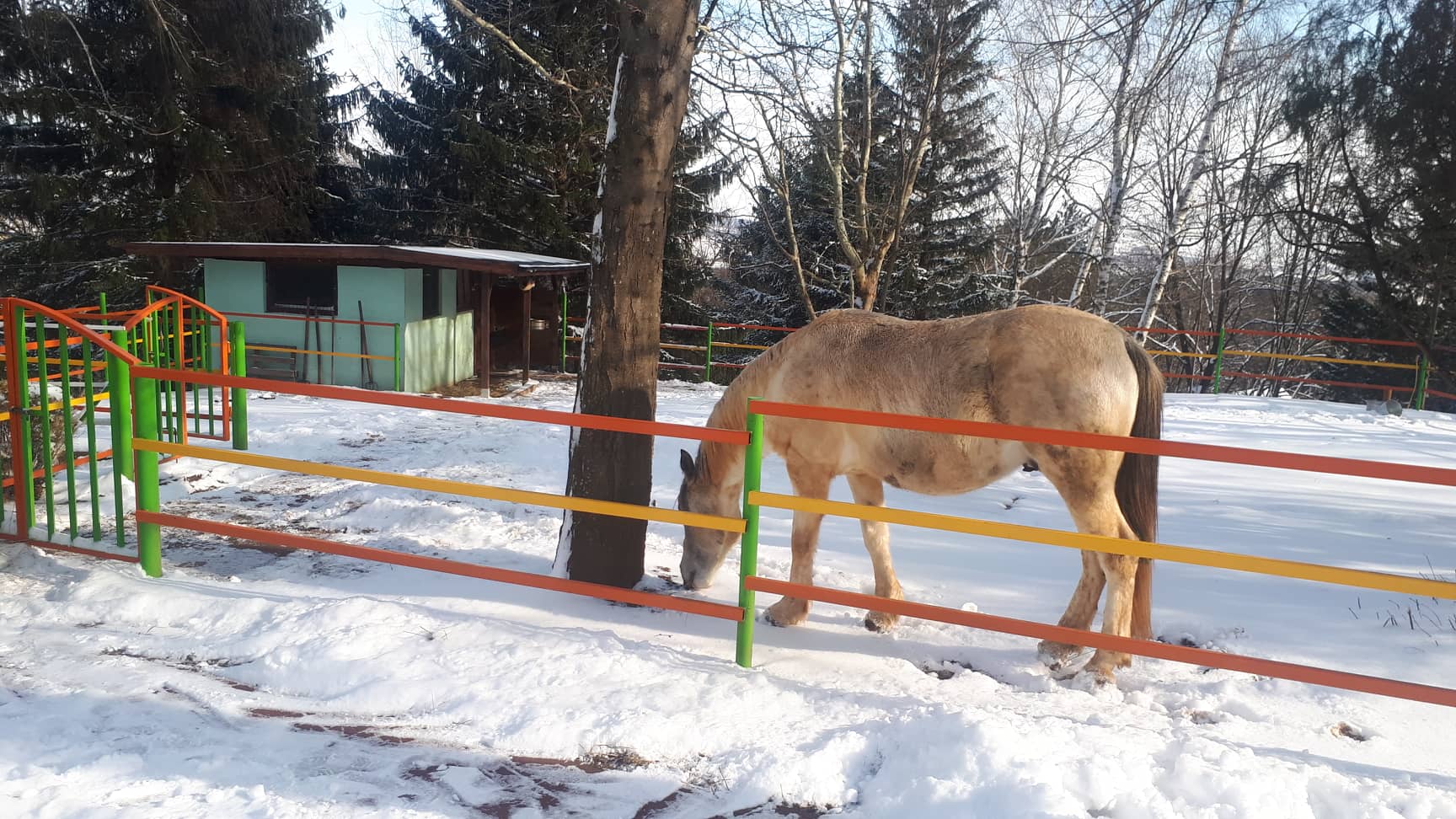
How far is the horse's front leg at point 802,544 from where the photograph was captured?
4.44 m

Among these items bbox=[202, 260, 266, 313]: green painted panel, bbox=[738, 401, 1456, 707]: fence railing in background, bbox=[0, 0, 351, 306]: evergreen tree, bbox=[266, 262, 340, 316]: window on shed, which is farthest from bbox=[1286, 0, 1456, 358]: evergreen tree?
bbox=[0, 0, 351, 306]: evergreen tree

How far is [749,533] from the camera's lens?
140 inches

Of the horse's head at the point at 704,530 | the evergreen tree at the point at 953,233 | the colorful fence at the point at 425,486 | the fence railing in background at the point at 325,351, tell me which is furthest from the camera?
the evergreen tree at the point at 953,233

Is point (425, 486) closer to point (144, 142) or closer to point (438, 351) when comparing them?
point (438, 351)

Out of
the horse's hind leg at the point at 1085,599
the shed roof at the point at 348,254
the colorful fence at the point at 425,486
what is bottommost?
the horse's hind leg at the point at 1085,599

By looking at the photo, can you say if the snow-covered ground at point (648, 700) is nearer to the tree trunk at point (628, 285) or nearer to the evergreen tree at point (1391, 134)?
the tree trunk at point (628, 285)

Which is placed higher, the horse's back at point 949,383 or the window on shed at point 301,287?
the window on shed at point 301,287

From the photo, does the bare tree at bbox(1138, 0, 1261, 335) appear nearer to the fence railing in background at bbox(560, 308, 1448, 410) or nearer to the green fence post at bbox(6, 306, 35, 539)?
the fence railing in background at bbox(560, 308, 1448, 410)

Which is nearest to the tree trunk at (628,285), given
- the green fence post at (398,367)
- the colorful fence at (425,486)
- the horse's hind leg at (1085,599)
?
the colorful fence at (425,486)

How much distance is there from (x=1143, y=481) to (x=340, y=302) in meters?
14.3

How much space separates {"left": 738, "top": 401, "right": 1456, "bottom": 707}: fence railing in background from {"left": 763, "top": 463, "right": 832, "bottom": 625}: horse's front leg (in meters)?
0.77

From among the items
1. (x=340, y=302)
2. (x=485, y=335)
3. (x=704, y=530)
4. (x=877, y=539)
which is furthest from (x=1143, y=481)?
(x=340, y=302)

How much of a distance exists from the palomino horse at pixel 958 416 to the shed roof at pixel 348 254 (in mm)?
10353

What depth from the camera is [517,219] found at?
830 inches
